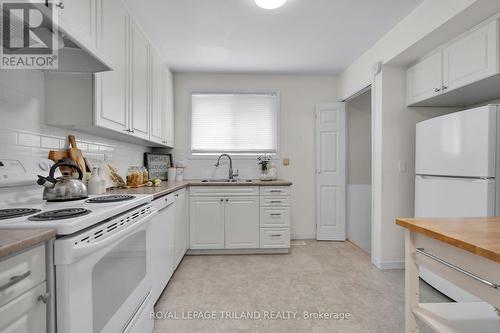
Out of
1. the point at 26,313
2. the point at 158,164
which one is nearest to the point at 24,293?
the point at 26,313

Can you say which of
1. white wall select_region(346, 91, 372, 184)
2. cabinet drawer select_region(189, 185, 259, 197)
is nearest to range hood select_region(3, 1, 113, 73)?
cabinet drawer select_region(189, 185, 259, 197)

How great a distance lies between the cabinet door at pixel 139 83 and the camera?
7.02 feet

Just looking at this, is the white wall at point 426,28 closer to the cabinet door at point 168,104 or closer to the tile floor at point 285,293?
the tile floor at point 285,293

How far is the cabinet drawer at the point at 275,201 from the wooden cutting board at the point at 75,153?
1934 millimetres

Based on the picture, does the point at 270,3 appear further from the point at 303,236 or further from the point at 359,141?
the point at 303,236

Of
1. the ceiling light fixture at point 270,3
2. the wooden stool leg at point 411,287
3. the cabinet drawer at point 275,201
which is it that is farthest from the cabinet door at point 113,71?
the wooden stool leg at point 411,287

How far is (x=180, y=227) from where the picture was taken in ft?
8.86

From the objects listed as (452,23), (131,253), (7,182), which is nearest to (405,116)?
(452,23)

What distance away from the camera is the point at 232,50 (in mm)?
2906

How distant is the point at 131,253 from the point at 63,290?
0.52 meters

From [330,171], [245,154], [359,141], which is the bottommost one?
[330,171]

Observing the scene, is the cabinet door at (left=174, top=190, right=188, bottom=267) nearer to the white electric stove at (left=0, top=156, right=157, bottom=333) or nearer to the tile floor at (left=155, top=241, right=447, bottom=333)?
the tile floor at (left=155, top=241, right=447, bottom=333)

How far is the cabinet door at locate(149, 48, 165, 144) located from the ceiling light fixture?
1.29 metres

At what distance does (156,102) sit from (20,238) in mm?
2317
